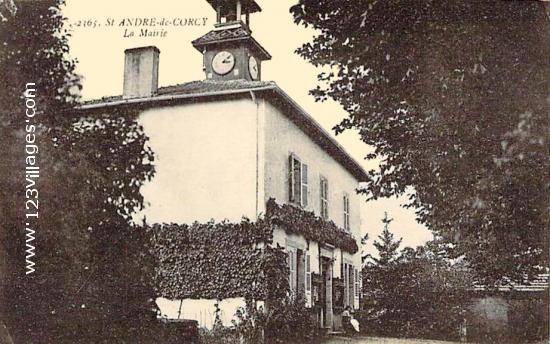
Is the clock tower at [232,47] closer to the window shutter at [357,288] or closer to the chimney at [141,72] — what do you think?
the chimney at [141,72]

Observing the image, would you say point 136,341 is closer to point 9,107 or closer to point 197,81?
point 9,107

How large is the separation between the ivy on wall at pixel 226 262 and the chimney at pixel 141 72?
1.62 metres

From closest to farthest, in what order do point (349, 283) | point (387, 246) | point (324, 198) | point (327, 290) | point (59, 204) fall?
point (59, 204)
point (387, 246)
point (324, 198)
point (327, 290)
point (349, 283)

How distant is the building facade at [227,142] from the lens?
286 inches

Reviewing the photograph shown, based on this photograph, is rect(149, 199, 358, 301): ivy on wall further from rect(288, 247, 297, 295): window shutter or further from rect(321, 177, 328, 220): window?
rect(321, 177, 328, 220): window

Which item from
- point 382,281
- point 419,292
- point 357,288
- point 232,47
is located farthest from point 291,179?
point 357,288

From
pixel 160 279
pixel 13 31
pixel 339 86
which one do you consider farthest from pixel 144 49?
pixel 160 279

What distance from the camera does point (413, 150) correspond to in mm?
6848

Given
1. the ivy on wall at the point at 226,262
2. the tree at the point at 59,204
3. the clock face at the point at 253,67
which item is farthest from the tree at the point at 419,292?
the tree at the point at 59,204

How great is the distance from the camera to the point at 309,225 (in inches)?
375

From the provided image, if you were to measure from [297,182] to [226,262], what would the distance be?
1619mm

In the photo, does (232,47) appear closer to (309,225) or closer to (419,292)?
(309,225)

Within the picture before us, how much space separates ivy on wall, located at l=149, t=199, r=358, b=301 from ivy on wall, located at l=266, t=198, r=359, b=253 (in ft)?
0.14

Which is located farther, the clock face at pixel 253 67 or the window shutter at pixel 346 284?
the window shutter at pixel 346 284
